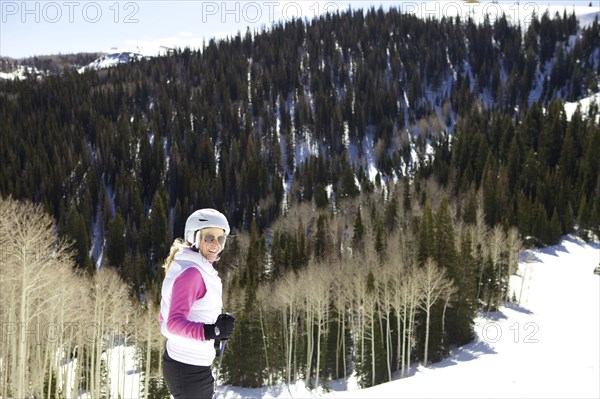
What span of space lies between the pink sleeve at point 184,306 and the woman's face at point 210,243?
0.29 m

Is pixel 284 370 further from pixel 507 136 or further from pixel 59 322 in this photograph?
pixel 507 136

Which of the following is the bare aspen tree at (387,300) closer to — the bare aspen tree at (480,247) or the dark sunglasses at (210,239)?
the bare aspen tree at (480,247)

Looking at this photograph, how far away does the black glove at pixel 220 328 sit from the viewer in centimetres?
433

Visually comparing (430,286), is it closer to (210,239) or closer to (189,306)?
(210,239)

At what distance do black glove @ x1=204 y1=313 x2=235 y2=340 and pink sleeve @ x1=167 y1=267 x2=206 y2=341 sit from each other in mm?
54

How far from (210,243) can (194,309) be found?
64 centimetres

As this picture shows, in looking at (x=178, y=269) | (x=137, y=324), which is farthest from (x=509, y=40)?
(x=178, y=269)

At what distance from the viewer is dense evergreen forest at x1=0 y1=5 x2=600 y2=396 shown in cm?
4219

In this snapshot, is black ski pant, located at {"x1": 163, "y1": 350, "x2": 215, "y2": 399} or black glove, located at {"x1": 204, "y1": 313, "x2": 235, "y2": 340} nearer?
black glove, located at {"x1": 204, "y1": 313, "x2": 235, "y2": 340}

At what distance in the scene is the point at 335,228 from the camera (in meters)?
75.4

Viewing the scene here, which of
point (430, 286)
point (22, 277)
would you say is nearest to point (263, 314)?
point (430, 286)

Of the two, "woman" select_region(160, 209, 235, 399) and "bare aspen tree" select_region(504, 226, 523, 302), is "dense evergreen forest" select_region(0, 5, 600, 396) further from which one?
"woman" select_region(160, 209, 235, 399)

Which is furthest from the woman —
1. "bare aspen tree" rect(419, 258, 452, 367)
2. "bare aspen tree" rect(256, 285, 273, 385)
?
"bare aspen tree" rect(256, 285, 273, 385)

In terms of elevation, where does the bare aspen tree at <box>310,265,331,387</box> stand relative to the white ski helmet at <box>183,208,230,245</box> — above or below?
below
